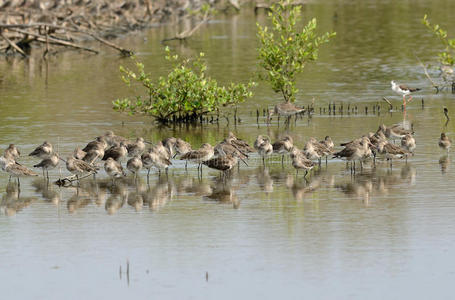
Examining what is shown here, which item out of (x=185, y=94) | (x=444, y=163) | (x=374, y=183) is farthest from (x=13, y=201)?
(x=185, y=94)

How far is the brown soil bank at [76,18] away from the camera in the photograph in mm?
53719

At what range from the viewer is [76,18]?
206 feet

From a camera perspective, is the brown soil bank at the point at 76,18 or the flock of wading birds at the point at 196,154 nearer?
the flock of wading birds at the point at 196,154

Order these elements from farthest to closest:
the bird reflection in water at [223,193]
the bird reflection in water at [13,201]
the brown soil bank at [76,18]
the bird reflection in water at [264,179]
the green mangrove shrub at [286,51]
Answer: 1. the brown soil bank at [76,18]
2. the green mangrove shrub at [286,51]
3. the bird reflection in water at [264,179]
4. the bird reflection in water at [223,193]
5. the bird reflection in water at [13,201]

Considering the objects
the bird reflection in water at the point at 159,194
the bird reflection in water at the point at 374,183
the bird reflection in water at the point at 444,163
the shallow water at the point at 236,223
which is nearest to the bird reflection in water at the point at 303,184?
the shallow water at the point at 236,223

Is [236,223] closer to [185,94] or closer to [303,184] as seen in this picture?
[303,184]

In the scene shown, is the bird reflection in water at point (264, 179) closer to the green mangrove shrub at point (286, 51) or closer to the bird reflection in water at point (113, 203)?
the bird reflection in water at point (113, 203)

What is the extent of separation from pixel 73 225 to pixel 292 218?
4000 mm

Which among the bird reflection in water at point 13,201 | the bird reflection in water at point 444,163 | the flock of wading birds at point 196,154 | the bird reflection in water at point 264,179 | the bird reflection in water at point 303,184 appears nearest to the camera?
the bird reflection in water at point 13,201

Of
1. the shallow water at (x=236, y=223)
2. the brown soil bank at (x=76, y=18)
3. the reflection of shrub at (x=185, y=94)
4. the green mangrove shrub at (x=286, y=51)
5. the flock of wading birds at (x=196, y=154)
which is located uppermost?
the brown soil bank at (x=76, y=18)

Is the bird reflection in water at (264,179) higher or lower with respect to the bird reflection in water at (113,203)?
higher

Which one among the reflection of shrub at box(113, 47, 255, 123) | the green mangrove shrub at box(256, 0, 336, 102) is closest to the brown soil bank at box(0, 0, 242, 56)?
the green mangrove shrub at box(256, 0, 336, 102)

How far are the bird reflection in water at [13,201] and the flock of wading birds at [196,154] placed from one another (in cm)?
51

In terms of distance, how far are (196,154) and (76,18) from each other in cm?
4261
